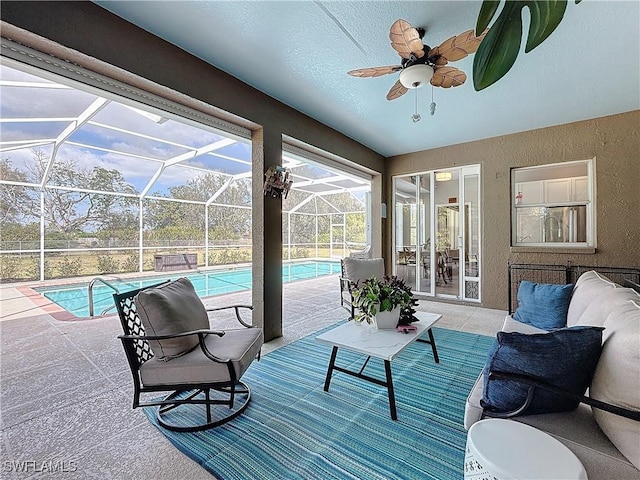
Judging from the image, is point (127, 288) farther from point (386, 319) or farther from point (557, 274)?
point (557, 274)

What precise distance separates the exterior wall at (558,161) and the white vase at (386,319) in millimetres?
3255

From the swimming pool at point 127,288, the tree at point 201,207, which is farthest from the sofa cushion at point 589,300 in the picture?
the tree at point 201,207

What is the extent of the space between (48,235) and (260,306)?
7.08 metres

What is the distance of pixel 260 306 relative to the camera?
3.30 m

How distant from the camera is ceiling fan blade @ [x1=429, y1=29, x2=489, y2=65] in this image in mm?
1847

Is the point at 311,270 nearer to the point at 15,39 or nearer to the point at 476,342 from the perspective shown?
the point at 476,342

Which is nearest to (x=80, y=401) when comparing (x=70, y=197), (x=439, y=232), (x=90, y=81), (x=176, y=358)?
(x=176, y=358)

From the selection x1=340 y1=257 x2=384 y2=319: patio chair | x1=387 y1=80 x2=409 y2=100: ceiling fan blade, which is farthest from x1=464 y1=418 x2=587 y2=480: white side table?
x1=340 y1=257 x2=384 y2=319: patio chair

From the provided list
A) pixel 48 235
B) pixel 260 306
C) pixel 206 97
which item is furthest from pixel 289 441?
pixel 48 235

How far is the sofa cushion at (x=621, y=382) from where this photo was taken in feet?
3.53

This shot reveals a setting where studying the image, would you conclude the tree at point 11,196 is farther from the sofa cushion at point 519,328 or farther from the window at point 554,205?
the window at point 554,205

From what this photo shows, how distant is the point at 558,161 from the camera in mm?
4309

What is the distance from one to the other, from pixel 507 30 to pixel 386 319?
6.55 ft

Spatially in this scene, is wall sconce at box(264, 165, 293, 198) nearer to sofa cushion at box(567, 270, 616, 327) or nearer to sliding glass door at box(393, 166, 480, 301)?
sofa cushion at box(567, 270, 616, 327)
